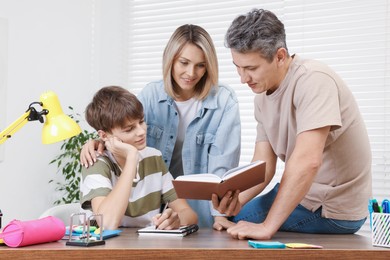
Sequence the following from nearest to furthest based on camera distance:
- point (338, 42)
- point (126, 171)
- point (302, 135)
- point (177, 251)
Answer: point (177, 251) < point (302, 135) < point (126, 171) < point (338, 42)

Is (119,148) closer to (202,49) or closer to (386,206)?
(202,49)

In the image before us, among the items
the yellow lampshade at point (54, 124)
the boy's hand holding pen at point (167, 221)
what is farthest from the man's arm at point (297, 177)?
the yellow lampshade at point (54, 124)

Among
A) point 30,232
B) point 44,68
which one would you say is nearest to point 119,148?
point 30,232

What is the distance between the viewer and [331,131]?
2064 millimetres

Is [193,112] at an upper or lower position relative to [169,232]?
upper

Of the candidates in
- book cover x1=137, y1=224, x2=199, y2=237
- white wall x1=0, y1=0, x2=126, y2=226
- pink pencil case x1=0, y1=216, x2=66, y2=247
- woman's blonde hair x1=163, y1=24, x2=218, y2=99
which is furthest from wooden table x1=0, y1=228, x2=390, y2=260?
white wall x1=0, y1=0, x2=126, y2=226

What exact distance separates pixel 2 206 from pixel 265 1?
86.6 inches

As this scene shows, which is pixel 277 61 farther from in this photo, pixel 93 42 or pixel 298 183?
pixel 93 42

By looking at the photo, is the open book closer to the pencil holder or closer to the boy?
the boy

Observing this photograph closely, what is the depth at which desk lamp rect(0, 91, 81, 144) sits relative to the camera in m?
1.88

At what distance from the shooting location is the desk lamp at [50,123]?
1.88 meters

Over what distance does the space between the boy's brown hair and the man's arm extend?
68 cm

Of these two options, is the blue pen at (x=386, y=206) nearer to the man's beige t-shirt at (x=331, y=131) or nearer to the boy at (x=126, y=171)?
the man's beige t-shirt at (x=331, y=131)

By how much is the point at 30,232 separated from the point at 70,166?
2615 millimetres
